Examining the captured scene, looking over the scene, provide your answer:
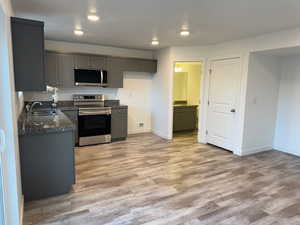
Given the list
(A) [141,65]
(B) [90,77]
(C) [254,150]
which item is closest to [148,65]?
(A) [141,65]

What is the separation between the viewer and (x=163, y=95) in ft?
18.5

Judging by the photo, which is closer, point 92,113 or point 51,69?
point 51,69

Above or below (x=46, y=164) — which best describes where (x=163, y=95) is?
above

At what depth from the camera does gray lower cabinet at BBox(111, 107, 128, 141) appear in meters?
5.20

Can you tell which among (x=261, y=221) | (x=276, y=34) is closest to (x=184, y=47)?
(x=276, y=34)

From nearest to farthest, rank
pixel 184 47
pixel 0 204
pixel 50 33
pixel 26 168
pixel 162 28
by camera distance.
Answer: pixel 0 204
pixel 26 168
pixel 162 28
pixel 50 33
pixel 184 47

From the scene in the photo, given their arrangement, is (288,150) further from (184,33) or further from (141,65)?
(141,65)

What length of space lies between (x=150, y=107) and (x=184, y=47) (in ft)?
6.64

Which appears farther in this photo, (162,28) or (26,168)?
(162,28)

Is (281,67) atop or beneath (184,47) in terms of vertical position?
beneath

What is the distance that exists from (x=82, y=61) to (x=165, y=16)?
2696mm

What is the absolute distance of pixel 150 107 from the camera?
248 inches

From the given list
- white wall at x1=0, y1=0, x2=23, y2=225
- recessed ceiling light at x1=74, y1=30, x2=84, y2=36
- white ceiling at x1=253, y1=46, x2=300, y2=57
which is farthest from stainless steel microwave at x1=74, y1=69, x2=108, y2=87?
white ceiling at x1=253, y1=46, x2=300, y2=57

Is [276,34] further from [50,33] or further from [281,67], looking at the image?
[50,33]
